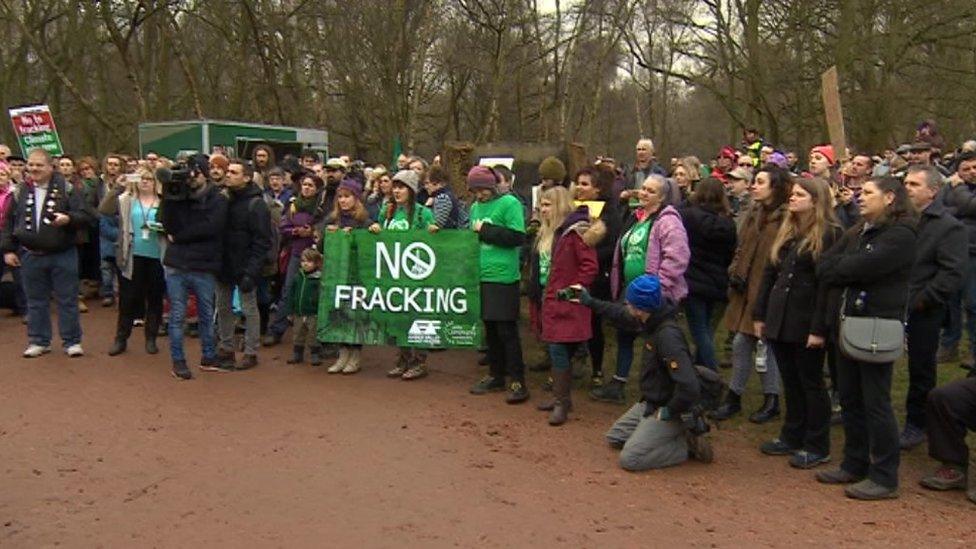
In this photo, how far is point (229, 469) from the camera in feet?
19.9

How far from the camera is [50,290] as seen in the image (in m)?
9.41

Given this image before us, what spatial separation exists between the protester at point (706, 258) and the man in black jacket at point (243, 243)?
4.01 meters

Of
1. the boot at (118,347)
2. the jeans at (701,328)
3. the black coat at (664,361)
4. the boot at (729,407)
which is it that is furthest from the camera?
the boot at (118,347)

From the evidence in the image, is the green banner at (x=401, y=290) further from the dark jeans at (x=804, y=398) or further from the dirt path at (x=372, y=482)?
the dark jeans at (x=804, y=398)

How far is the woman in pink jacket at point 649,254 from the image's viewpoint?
23.5 ft

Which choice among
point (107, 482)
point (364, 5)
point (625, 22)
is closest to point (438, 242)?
point (107, 482)

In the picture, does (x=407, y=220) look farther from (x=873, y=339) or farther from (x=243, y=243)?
(x=873, y=339)

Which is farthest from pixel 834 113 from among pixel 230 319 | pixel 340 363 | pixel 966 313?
pixel 230 319

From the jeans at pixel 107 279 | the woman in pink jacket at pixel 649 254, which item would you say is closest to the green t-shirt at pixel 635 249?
the woman in pink jacket at pixel 649 254

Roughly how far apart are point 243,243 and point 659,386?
4565mm

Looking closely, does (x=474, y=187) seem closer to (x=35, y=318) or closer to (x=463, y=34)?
(x=35, y=318)

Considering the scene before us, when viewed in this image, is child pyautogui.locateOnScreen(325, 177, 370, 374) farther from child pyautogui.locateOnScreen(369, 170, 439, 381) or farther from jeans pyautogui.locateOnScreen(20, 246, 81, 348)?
jeans pyautogui.locateOnScreen(20, 246, 81, 348)

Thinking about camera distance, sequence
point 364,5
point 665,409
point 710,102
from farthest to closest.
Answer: point 710,102
point 364,5
point 665,409

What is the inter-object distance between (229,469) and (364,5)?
19739mm
